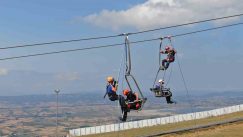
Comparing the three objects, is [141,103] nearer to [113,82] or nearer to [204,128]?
[113,82]

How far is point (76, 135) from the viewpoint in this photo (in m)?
66.1

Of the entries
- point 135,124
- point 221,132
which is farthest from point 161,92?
point 135,124

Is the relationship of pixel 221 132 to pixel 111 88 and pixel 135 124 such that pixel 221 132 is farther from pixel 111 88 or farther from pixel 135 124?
pixel 135 124

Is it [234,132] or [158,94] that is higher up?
[158,94]

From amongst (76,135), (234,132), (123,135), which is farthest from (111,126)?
(234,132)

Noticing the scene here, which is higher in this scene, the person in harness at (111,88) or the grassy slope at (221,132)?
the person in harness at (111,88)

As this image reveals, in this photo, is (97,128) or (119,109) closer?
(119,109)

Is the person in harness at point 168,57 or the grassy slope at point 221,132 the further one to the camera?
the grassy slope at point 221,132

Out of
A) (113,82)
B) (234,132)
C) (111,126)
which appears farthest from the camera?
(111,126)

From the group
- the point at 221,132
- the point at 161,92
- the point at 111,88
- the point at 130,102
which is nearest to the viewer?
the point at 111,88

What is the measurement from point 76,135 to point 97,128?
490cm

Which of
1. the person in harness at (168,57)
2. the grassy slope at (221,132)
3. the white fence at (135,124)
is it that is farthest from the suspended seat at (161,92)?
the white fence at (135,124)

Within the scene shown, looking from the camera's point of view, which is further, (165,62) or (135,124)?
(135,124)

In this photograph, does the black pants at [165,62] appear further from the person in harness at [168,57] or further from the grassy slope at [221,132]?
the grassy slope at [221,132]
